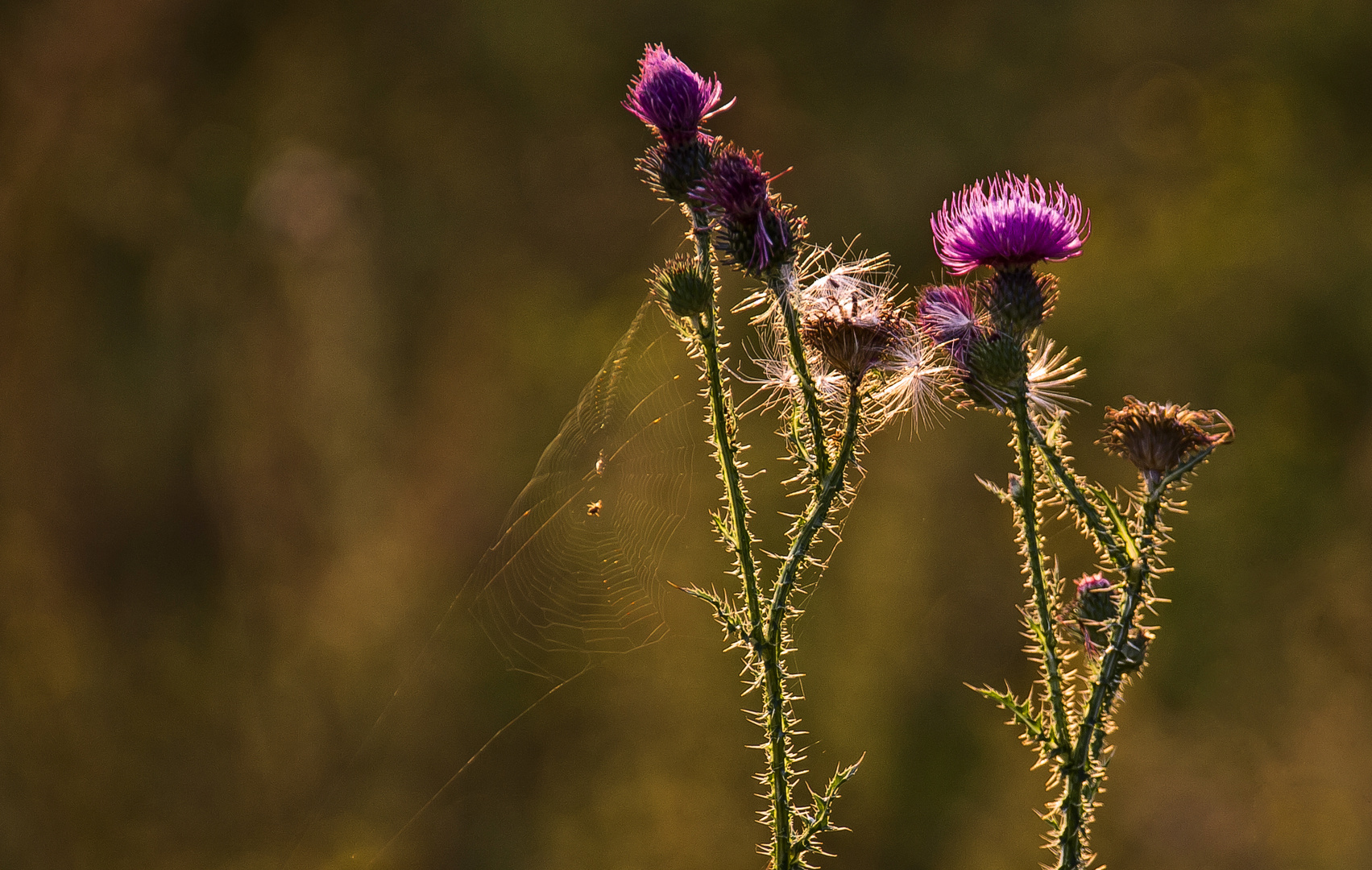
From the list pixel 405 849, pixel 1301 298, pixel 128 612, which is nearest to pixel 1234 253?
pixel 1301 298

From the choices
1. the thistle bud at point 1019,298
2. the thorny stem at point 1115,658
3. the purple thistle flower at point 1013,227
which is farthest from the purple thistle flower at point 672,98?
the thorny stem at point 1115,658

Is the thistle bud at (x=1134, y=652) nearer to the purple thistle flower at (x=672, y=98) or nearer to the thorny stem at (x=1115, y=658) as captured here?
the thorny stem at (x=1115, y=658)

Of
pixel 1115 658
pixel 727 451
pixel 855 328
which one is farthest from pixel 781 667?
pixel 855 328

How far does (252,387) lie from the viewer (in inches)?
176

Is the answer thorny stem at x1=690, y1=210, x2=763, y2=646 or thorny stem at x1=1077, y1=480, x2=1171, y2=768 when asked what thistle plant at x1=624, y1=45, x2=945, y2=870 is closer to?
thorny stem at x1=690, y1=210, x2=763, y2=646

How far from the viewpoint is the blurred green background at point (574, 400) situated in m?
3.35

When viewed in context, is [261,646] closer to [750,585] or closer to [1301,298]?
[750,585]

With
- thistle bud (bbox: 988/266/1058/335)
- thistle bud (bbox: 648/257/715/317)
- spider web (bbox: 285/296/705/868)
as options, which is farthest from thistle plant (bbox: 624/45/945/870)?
spider web (bbox: 285/296/705/868)

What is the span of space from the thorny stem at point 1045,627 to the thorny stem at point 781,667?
237mm

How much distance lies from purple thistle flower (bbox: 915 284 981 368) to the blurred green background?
7.09 ft

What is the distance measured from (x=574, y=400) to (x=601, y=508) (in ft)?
8.79

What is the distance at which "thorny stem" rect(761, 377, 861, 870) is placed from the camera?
0.99 meters

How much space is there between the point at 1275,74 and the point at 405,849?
5010 mm

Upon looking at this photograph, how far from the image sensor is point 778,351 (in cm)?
133
